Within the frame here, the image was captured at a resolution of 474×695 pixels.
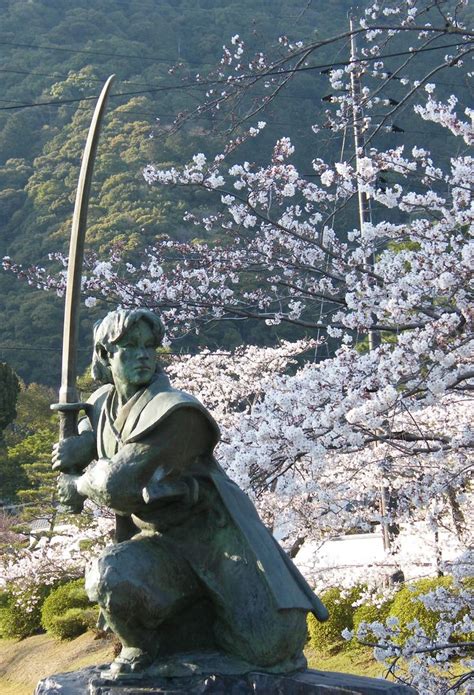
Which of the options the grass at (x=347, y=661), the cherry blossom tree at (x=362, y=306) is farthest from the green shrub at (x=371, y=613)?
the cherry blossom tree at (x=362, y=306)

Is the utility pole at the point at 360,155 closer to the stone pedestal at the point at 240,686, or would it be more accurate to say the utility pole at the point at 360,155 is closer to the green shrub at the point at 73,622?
the stone pedestal at the point at 240,686

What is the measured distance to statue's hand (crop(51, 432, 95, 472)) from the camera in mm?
3459

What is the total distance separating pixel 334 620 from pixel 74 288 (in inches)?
348

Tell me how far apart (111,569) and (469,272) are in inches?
152

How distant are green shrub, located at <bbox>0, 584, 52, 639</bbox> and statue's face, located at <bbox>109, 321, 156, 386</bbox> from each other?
13.1m

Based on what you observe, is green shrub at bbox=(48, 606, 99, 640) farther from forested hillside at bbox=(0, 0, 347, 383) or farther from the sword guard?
forested hillside at bbox=(0, 0, 347, 383)

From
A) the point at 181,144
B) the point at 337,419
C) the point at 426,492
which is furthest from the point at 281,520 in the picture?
the point at 181,144

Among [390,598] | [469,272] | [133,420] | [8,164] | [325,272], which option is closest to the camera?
[133,420]

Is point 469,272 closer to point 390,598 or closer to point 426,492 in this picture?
point 426,492

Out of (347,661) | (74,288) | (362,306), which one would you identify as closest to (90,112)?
(347,661)

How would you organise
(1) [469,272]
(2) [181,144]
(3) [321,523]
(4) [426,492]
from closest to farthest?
(1) [469,272] < (4) [426,492] < (3) [321,523] < (2) [181,144]

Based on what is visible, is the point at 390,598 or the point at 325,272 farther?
the point at 390,598

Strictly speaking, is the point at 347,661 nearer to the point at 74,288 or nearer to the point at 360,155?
the point at 360,155

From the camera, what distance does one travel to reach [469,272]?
616cm
